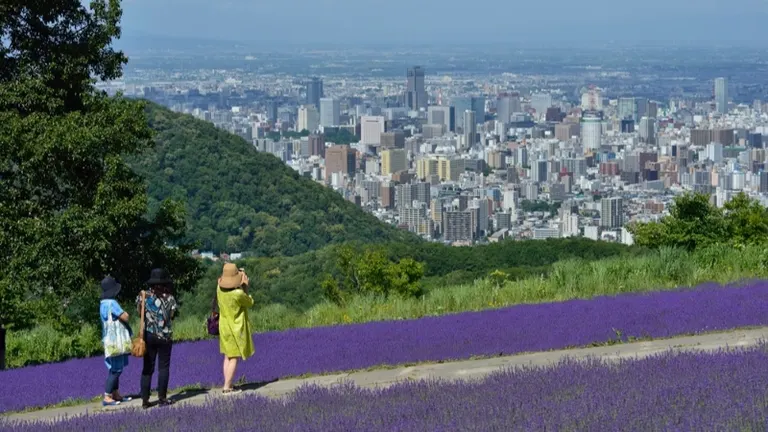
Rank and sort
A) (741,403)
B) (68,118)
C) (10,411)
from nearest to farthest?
1. (741,403)
2. (10,411)
3. (68,118)

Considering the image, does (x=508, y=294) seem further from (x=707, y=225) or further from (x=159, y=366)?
(x=159, y=366)

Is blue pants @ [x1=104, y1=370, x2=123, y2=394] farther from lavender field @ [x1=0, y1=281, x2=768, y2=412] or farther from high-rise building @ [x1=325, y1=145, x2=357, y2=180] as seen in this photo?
high-rise building @ [x1=325, y1=145, x2=357, y2=180]

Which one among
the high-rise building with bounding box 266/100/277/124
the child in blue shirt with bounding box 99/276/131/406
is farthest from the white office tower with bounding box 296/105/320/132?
the child in blue shirt with bounding box 99/276/131/406

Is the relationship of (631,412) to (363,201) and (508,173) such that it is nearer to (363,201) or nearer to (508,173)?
(363,201)

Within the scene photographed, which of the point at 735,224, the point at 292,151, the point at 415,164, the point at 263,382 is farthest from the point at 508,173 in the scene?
the point at 263,382

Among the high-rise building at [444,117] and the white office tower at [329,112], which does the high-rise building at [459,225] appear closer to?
the white office tower at [329,112]
